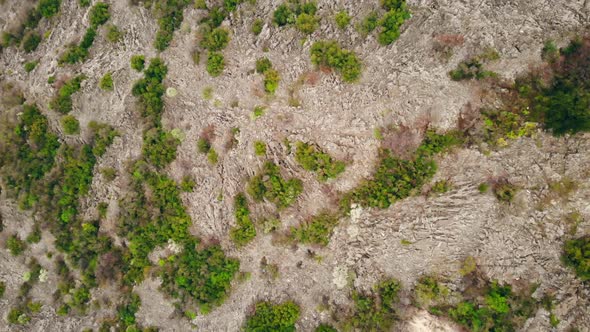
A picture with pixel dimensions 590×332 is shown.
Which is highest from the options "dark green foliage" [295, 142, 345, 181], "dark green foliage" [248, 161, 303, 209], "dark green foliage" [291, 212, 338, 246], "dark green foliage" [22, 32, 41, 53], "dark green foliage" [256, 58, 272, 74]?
"dark green foliage" [256, 58, 272, 74]

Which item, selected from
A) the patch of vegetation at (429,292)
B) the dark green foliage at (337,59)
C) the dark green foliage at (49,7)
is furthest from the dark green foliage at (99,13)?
the patch of vegetation at (429,292)

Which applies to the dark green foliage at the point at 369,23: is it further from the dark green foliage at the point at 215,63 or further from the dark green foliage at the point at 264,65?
the dark green foliage at the point at 215,63

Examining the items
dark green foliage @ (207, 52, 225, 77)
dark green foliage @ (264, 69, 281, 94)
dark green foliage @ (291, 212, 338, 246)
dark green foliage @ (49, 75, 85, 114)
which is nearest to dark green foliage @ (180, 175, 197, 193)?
dark green foliage @ (207, 52, 225, 77)

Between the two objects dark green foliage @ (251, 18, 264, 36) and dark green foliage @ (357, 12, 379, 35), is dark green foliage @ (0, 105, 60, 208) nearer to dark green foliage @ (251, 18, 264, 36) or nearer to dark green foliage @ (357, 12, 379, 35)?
dark green foliage @ (251, 18, 264, 36)

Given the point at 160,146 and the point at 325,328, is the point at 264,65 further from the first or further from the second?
the point at 325,328

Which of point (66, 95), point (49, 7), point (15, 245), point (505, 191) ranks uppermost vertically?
point (49, 7)

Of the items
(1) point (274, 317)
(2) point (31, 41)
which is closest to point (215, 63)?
(1) point (274, 317)

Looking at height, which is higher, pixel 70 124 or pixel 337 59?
pixel 337 59
